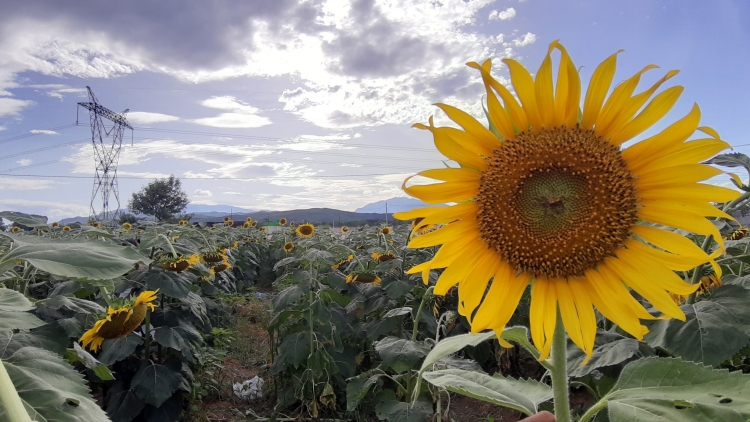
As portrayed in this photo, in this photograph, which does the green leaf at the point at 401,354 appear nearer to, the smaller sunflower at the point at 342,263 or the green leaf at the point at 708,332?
the green leaf at the point at 708,332

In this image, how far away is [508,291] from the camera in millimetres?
1118

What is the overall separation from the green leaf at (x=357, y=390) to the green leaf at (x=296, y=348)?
3.10 ft

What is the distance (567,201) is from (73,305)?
8.40 feet

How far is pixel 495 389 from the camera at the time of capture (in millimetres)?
1173

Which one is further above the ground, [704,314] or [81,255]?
[81,255]

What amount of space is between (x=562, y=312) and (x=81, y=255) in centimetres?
103

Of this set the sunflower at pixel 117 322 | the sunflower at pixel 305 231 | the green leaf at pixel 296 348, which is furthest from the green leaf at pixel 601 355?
the sunflower at pixel 305 231

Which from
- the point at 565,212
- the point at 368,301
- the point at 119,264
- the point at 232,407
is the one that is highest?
the point at 565,212

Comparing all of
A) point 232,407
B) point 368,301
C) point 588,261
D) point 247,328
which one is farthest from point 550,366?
point 247,328

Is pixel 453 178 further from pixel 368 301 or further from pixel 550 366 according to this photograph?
pixel 368 301

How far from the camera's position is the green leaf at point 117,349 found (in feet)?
11.2

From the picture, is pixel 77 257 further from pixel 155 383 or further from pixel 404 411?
pixel 155 383

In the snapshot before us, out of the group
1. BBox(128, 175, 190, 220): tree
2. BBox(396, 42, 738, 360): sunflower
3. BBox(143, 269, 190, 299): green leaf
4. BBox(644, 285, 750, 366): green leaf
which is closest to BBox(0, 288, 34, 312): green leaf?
BBox(396, 42, 738, 360): sunflower

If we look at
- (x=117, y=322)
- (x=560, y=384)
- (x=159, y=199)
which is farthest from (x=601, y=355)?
(x=159, y=199)
